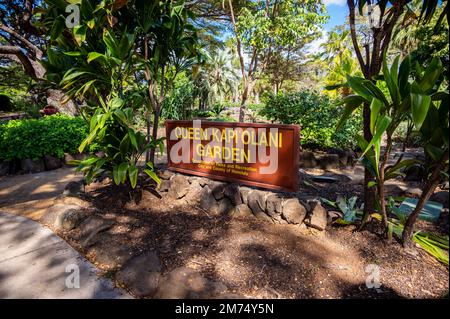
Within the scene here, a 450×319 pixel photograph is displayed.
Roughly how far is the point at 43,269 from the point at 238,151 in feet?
8.08

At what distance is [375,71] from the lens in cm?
264

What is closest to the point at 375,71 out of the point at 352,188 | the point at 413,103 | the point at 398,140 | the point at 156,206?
the point at 413,103

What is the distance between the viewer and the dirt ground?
2057mm

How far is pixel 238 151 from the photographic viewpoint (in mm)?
3520

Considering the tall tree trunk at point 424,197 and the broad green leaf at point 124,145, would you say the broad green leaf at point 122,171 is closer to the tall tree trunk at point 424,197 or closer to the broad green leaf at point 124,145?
the broad green leaf at point 124,145

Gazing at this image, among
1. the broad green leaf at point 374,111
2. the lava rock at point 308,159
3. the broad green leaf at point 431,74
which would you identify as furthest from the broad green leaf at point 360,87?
the lava rock at point 308,159

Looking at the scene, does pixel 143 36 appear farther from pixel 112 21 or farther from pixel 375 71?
pixel 375 71

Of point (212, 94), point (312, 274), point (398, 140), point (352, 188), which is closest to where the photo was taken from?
point (312, 274)

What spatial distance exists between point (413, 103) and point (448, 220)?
2.49 feet

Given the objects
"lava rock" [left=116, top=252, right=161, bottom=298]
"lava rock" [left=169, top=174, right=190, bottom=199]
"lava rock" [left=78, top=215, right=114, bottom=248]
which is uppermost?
"lava rock" [left=169, top=174, right=190, bottom=199]

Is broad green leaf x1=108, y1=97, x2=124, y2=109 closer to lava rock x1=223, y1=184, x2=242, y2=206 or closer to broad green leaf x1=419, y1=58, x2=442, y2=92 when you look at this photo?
lava rock x1=223, y1=184, x2=242, y2=206

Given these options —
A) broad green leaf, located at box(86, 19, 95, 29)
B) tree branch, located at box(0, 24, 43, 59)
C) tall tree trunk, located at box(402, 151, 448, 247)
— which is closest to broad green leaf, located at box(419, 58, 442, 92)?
tall tree trunk, located at box(402, 151, 448, 247)

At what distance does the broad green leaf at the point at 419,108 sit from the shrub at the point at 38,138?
7177mm

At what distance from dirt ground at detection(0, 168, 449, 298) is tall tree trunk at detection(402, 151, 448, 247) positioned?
13 cm
